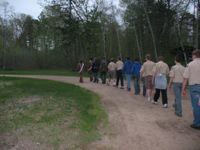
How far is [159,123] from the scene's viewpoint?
12492 mm

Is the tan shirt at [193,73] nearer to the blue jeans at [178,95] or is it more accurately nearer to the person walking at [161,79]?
the blue jeans at [178,95]

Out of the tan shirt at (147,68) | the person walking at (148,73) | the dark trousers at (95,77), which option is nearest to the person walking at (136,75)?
the person walking at (148,73)

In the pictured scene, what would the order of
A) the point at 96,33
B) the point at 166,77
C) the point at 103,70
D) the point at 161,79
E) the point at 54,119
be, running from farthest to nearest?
1. the point at 96,33
2. the point at 103,70
3. the point at 166,77
4. the point at 161,79
5. the point at 54,119

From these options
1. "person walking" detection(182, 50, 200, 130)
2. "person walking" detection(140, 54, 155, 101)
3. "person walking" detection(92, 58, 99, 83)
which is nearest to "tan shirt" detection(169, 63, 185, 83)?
"person walking" detection(182, 50, 200, 130)

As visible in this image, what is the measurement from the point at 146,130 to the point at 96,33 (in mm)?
48783

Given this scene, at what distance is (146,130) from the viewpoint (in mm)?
11539

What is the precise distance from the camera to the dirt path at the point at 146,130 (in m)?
10.2

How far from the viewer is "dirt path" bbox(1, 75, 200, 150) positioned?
10.2 meters

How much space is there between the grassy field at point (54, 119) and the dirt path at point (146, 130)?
1.38 ft

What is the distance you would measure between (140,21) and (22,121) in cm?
3774

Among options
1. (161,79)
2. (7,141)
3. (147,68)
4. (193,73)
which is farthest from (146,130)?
(147,68)

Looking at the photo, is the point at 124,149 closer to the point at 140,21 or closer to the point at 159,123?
the point at 159,123

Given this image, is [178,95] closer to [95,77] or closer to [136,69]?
[136,69]

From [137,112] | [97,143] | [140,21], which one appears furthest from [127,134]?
[140,21]
